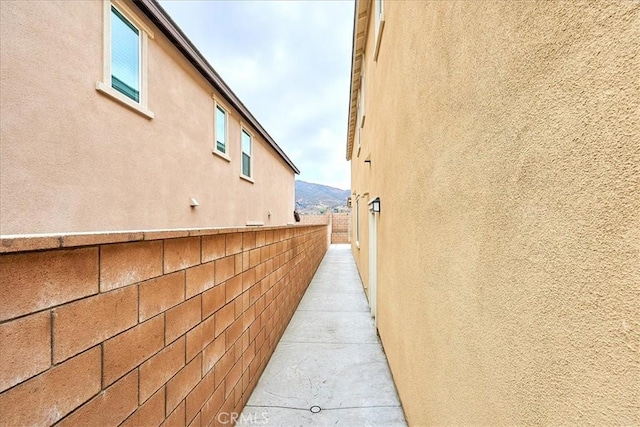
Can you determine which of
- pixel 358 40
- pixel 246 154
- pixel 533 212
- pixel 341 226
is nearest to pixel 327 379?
pixel 533 212

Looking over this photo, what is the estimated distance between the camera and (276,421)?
2617 millimetres

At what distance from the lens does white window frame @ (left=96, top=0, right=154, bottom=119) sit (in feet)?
13.1

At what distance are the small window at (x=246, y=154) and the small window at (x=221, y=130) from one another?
1.53m

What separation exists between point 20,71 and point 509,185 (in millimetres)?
4603

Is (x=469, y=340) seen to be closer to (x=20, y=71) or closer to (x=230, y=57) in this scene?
(x=20, y=71)

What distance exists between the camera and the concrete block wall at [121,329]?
0.91m

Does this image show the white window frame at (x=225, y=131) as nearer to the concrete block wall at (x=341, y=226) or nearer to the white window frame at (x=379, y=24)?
the white window frame at (x=379, y=24)

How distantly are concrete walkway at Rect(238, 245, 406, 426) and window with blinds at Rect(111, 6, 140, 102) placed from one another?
4767mm

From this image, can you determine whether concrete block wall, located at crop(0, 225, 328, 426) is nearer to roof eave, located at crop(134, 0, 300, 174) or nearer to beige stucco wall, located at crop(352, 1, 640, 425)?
beige stucco wall, located at crop(352, 1, 640, 425)

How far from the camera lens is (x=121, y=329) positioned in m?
1.30

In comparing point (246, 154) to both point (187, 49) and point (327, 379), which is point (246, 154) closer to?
point (187, 49)

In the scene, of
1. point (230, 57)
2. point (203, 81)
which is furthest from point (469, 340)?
point (230, 57)

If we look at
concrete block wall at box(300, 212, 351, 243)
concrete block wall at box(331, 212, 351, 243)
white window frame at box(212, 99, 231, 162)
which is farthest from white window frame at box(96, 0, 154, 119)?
concrete block wall at box(331, 212, 351, 243)

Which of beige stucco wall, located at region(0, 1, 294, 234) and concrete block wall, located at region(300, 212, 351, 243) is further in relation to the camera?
concrete block wall, located at region(300, 212, 351, 243)
